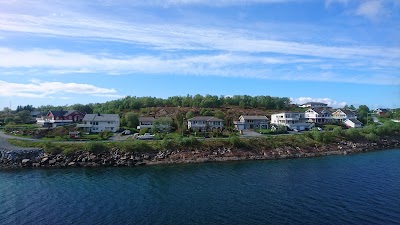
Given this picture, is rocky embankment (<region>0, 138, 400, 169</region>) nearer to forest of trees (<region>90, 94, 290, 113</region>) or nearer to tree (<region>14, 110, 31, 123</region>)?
tree (<region>14, 110, 31, 123</region>)

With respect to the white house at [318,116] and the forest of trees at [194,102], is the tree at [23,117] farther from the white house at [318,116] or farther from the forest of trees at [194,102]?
the white house at [318,116]

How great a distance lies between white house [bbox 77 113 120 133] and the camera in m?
62.8

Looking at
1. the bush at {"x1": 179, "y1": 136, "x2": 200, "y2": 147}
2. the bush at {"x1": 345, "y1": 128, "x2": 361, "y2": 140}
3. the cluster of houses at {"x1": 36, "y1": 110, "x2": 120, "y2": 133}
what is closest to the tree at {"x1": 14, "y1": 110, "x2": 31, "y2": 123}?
the cluster of houses at {"x1": 36, "y1": 110, "x2": 120, "y2": 133}

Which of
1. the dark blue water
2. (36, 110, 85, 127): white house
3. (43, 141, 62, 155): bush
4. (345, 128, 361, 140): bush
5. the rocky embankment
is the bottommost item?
the dark blue water

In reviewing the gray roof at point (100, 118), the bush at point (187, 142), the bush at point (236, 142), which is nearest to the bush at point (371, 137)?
the bush at point (236, 142)

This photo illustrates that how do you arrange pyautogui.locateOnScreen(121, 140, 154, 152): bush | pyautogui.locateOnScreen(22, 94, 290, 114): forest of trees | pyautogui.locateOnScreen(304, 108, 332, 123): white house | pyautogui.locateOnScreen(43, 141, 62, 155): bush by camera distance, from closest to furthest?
pyautogui.locateOnScreen(43, 141, 62, 155): bush
pyautogui.locateOnScreen(121, 140, 154, 152): bush
pyautogui.locateOnScreen(304, 108, 332, 123): white house
pyautogui.locateOnScreen(22, 94, 290, 114): forest of trees

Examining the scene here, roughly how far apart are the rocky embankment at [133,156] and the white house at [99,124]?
16084 mm

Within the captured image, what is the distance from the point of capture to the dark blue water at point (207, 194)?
23125 millimetres

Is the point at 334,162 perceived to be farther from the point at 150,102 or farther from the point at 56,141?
the point at 150,102

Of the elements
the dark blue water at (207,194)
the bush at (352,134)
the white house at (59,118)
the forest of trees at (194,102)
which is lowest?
the dark blue water at (207,194)

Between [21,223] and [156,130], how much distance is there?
131 ft

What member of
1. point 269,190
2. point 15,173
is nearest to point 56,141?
point 15,173

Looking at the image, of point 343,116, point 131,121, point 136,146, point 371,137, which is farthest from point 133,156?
point 343,116

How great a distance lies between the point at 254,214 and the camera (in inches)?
931
